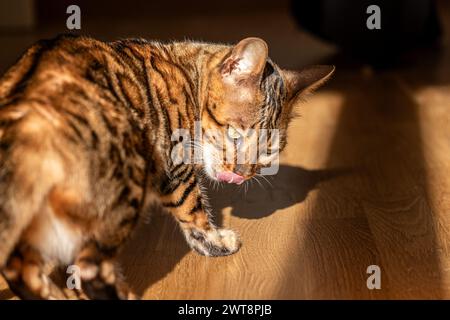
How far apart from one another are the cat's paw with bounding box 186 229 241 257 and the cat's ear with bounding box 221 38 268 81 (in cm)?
44

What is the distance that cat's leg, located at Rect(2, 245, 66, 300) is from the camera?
156 centimetres

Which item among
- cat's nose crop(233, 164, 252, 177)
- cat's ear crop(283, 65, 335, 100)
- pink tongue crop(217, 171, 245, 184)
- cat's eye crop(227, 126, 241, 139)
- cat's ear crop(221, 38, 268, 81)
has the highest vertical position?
cat's ear crop(221, 38, 268, 81)

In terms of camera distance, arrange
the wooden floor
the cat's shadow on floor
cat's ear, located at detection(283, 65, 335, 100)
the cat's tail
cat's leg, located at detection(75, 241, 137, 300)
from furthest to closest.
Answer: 1. cat's ear, located at detection(283, 65, 335, 100)
2. the cat's shadow on floor
3. the wooden floor
4. cat's leg, located at detection(75, 241, 137, 300)
5. the cat's tail

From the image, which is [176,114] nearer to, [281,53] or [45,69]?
[45,69]

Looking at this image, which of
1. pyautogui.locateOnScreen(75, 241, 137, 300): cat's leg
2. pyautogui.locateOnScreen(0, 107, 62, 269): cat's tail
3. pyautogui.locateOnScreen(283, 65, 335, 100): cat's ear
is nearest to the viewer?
pyautogui.locateOnScreen(0, 107, 62, 269): cat's tail

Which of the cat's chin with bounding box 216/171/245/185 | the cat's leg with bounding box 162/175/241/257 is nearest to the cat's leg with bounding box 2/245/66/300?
the cat's leg with bounding box 162/175/241/257

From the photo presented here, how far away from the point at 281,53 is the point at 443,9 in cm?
215

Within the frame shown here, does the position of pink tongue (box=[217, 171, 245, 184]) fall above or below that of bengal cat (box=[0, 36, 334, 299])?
below

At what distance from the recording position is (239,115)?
6.31 feet

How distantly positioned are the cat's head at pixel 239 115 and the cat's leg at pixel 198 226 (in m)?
0.09


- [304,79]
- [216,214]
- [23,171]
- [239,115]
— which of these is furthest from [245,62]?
[23,171]

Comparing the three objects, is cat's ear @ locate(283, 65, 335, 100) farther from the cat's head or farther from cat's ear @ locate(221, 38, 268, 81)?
cat's ear @ locate(221, 38, 268, 81)

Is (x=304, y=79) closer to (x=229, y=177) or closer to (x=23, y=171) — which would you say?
(x=229, y=177)

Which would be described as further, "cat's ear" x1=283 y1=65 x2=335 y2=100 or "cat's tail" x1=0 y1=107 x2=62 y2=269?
"cat's ear" x1=283 y1=65 x2=335 y2=100
